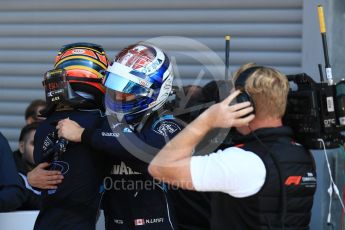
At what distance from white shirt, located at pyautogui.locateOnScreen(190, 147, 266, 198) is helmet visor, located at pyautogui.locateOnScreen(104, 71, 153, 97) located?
26.0 inches

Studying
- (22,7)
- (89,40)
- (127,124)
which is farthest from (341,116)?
(22,7)

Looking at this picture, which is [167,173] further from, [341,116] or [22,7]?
[22,7]

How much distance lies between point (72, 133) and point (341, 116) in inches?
54.0

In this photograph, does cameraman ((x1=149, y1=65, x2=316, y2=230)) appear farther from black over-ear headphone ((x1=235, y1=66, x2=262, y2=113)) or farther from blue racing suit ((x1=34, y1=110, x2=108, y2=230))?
blue racing suit ((x1=34, y1=110, x2=108, y2=230))

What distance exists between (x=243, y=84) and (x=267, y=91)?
0.12m

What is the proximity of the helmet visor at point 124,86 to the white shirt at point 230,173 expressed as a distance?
2.16 ft

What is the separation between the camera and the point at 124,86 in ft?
12.1

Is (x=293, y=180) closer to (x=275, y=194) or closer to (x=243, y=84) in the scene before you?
(x=275, y=194)

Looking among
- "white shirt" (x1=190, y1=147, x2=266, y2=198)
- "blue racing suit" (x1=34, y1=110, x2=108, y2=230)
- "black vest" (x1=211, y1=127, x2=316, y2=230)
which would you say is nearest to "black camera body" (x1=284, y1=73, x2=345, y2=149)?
"black vest" (x1=211, y1=127, x2=316, y2=230)

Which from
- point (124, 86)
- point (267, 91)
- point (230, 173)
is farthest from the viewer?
point (124, 86)

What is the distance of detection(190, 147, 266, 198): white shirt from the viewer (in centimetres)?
315

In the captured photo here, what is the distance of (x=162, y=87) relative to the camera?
12.6ft

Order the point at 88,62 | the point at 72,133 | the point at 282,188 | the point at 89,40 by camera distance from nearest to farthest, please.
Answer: the point at 282,188 → the point at 72,133 → the point at 88,62 → the point at 89,40

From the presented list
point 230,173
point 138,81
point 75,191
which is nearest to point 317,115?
point 230,173
